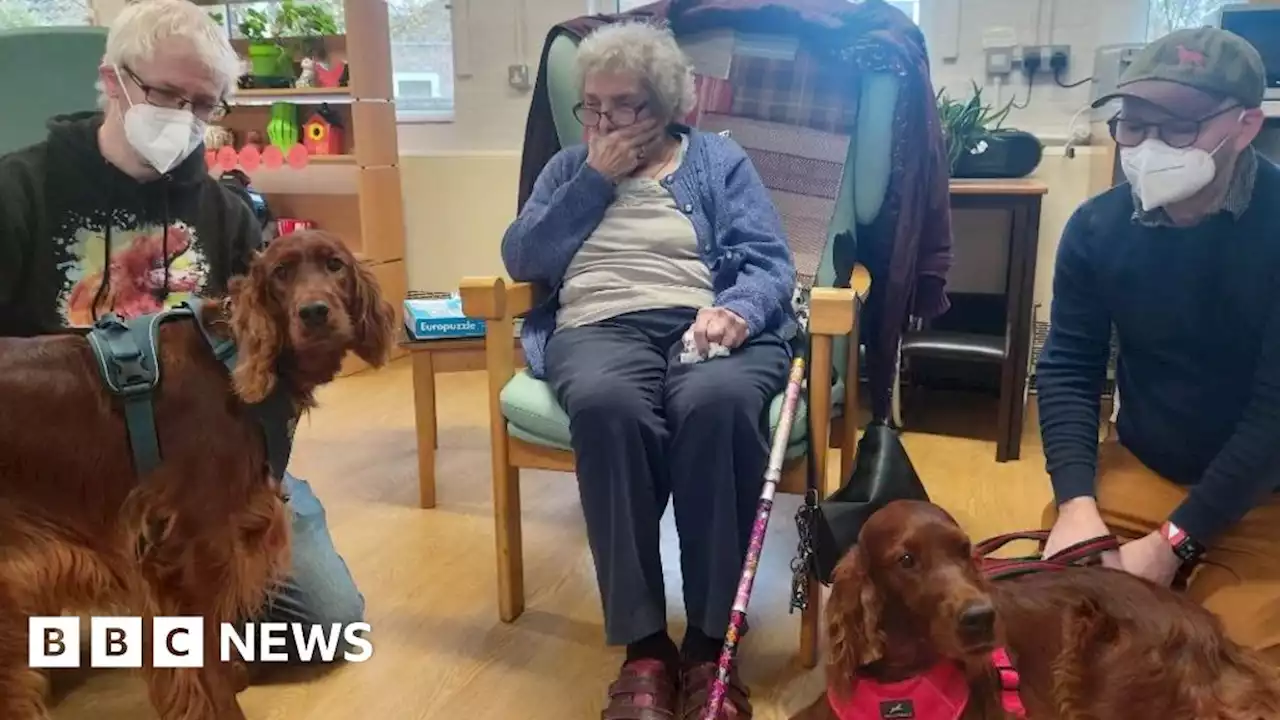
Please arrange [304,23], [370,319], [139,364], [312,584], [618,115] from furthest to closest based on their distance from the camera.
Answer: [304,23] → [618,115] → [312,584] → [370,319] → [139,364]

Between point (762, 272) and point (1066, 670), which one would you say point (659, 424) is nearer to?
point (762, 272)

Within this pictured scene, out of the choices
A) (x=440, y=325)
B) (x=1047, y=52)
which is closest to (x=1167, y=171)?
(x=440, y=325)

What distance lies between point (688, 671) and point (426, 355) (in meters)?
1.19

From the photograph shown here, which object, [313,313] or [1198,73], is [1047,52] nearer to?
[1198,73]

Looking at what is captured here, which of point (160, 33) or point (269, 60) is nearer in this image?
point (160, 33)

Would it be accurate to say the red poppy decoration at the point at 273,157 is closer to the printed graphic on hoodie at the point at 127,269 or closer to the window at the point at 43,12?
the window at the point at 43,12

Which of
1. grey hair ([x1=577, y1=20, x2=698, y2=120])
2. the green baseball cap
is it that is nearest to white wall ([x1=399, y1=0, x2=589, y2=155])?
grey hair ([x1=577, y1=20, x2=698, y2=120])

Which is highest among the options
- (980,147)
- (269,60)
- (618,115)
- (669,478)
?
(269,60)

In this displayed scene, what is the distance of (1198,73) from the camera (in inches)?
56.3

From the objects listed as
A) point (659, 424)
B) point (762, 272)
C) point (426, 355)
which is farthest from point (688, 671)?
point (426, 355)

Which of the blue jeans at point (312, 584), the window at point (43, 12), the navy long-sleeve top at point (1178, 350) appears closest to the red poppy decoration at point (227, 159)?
the window at point (43, 12)

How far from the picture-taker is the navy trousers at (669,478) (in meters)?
1.57

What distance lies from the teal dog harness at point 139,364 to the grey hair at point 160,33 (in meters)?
0.50

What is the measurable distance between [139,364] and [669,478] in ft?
2.64
